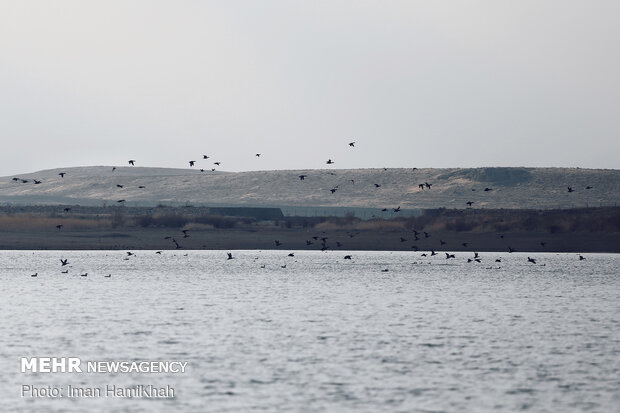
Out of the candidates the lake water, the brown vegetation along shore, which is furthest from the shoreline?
the lake water

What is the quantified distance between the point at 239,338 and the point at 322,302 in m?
15.4

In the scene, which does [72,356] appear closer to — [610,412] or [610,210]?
[610,412]

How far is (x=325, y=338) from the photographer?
39469 mm

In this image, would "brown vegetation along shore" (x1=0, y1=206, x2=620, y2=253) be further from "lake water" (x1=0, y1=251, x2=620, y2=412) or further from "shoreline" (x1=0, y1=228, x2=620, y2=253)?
"lake water" (x1=0, y1=251, x2=620, y2=412)

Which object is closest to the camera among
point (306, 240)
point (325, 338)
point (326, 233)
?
point (325, 338)

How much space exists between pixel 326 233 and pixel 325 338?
74.1 meters

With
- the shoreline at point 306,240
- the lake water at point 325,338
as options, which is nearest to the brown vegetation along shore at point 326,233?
the shoreline at point 306,240

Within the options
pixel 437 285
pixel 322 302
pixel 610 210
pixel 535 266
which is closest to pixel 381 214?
pixel 610 210

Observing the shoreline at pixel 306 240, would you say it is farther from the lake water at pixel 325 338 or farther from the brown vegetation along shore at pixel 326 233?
the lake water at pixel 325 338

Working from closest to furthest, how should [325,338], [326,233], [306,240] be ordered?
1. [325,338]
2. [306,240]
3. [326,233]

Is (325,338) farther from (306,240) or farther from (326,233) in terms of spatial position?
(326,233)

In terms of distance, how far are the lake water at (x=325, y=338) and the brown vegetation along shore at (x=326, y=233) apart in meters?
27.7

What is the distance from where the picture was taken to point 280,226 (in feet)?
393

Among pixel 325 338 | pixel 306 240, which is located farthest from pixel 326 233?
pixel 325 338
